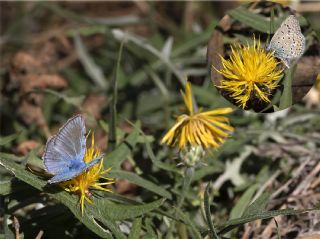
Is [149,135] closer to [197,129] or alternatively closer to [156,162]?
[156,162]

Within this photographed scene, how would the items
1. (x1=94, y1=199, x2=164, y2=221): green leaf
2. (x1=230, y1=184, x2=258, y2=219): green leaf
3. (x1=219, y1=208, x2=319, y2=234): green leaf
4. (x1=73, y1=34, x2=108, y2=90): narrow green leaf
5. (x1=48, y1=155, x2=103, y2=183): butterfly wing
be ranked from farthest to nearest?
1. (x1=73, y1=34, x2=108, y2=90): narrow green leaf
2. (x1=230, y1=184, x2=258, y2=219): green leaf
3. (x1=94, y1=199, x2=164, y2=221): green leaf
4. (x1=219, y1=208, x2=319, y2=234): green leaf
5. (x1=48, y1=155, x2=103, y2=183): butterfly wing

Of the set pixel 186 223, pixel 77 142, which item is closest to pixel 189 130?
pixel 186 223

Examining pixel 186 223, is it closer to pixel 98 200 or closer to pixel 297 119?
pixel 98 200

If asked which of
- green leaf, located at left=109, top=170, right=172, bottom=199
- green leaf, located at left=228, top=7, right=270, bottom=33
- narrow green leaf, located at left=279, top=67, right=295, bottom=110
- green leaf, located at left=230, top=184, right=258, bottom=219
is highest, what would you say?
green leaf, located at left=228, top=7, right=270, bottom=33

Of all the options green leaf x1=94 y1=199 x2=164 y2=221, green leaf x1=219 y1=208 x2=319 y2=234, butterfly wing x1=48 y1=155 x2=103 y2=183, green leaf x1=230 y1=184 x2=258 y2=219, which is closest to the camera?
butterfly wing x1=48 y1=155 x2=103 y2=183

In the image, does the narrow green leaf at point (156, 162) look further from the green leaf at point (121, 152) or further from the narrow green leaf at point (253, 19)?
the narrow green leaf at point (253, 19)

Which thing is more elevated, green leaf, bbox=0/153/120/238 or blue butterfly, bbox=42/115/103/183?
blue butterfly, bbox=42/115/103/183

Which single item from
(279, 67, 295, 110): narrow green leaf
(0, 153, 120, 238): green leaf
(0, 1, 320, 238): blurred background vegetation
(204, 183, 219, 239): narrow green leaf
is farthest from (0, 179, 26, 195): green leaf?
(279, 67, 295, 110): narrow green leaf

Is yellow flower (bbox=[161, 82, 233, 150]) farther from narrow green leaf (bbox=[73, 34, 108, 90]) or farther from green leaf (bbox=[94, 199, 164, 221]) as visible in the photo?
narrow green leaf (bbox=[73, 34, 108, 90])
